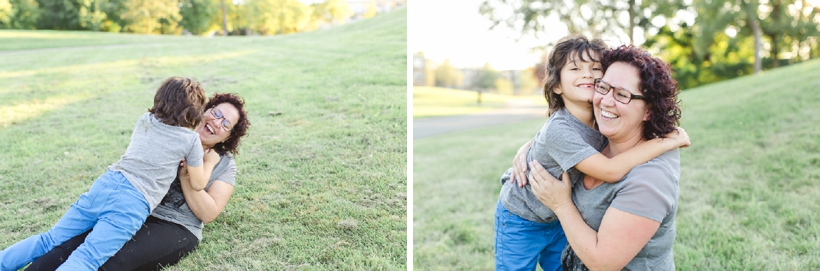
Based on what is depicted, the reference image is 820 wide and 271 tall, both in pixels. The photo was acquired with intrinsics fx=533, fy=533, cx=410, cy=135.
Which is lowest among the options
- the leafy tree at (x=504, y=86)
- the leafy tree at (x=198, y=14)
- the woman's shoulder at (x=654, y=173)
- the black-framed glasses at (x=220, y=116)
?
the leafy tree at (x=504, y=86)

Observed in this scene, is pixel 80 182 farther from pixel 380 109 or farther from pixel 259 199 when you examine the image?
pixel 380 109

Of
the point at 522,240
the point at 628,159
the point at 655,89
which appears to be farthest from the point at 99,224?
the point at 655,89

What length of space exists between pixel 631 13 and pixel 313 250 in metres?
20.1

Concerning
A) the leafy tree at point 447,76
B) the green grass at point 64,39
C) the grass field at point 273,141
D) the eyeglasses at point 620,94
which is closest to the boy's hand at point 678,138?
the eyeglasses at point 620,94

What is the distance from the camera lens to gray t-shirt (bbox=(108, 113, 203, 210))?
8.12ft

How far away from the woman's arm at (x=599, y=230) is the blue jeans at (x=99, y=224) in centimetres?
179

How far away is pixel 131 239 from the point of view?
2.47m

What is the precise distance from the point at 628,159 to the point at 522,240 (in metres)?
0.63

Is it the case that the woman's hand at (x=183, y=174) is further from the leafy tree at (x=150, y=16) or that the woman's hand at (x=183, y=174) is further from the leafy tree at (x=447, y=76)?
the leafy tree at (x=447, y=76)

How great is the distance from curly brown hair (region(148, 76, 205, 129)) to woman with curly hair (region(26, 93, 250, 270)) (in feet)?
0.66

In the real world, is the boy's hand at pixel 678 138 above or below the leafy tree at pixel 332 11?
below

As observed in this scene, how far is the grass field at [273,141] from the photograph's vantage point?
2857mm

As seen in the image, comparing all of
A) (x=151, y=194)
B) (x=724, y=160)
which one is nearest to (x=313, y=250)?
(x=151, y=194)

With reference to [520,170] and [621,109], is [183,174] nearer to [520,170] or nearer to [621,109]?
[520,170]
